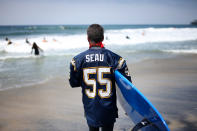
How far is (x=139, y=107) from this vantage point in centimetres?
217

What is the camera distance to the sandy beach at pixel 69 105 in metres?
3.84

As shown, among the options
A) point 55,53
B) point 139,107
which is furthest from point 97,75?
point 55,53

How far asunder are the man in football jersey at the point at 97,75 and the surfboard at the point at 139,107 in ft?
0.39

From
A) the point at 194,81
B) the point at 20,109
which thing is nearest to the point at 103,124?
the point at 20,109

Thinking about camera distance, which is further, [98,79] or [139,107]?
[139,107]

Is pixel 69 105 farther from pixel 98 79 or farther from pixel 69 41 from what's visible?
pixel 69 41

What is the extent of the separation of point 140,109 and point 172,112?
241 cm

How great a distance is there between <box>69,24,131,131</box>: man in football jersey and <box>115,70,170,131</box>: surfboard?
0.12 metres

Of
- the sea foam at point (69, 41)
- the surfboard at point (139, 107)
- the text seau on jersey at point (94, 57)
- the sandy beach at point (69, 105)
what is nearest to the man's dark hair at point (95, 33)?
the text seau on jersey at point (94, 57)

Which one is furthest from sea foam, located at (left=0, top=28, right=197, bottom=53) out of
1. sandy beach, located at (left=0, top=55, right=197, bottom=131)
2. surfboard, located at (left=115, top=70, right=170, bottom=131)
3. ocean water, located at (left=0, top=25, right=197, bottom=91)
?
surfboard, located at (left=115, top=70, right=170, bottom=131)

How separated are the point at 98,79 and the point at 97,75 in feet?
0.14

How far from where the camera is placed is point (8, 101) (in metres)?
5.32

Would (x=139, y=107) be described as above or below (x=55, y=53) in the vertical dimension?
above

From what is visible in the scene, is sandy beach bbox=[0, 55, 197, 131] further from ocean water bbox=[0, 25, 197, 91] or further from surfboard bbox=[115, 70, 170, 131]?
surfboard bbox=[115, 70, 170, 131]
